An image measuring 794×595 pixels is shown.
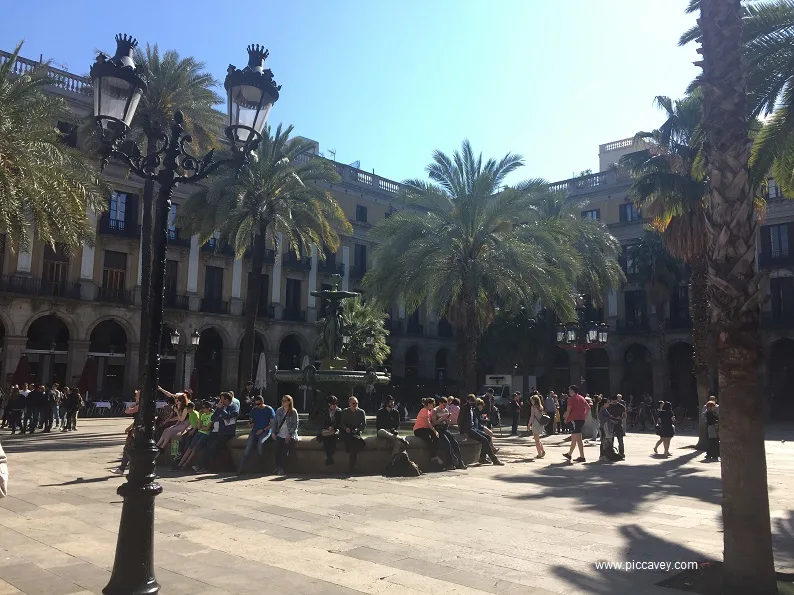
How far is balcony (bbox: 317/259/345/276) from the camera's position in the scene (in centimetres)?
4403

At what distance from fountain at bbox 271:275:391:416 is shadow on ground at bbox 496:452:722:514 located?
4.74 m

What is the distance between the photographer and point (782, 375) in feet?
128

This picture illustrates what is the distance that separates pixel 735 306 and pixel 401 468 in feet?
24.9

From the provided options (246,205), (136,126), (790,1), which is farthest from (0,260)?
(790,1)

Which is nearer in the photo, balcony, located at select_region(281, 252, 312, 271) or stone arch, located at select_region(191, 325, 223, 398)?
stone arch, located at select_region(191, 325, 223, 398)

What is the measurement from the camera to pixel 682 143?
69.3ft

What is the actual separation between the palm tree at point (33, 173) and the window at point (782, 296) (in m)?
→ 36.0

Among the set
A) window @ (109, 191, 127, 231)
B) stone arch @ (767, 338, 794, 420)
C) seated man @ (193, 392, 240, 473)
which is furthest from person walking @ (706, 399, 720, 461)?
window @ (109, 191, 127, 231)

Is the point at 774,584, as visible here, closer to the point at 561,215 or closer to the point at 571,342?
the point at 571,342

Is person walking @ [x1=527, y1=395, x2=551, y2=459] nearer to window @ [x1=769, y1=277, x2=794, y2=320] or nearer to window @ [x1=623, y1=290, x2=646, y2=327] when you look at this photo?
window @ [x1=769, y1=277, x2=794, y2=320]

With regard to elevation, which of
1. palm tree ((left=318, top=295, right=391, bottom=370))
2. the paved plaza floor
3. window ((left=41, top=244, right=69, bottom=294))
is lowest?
the paved plaza floor

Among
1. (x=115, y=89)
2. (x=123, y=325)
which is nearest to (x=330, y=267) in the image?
(x=123, y=325)

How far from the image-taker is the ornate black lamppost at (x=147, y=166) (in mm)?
4488

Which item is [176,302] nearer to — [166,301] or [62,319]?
[166,301]
